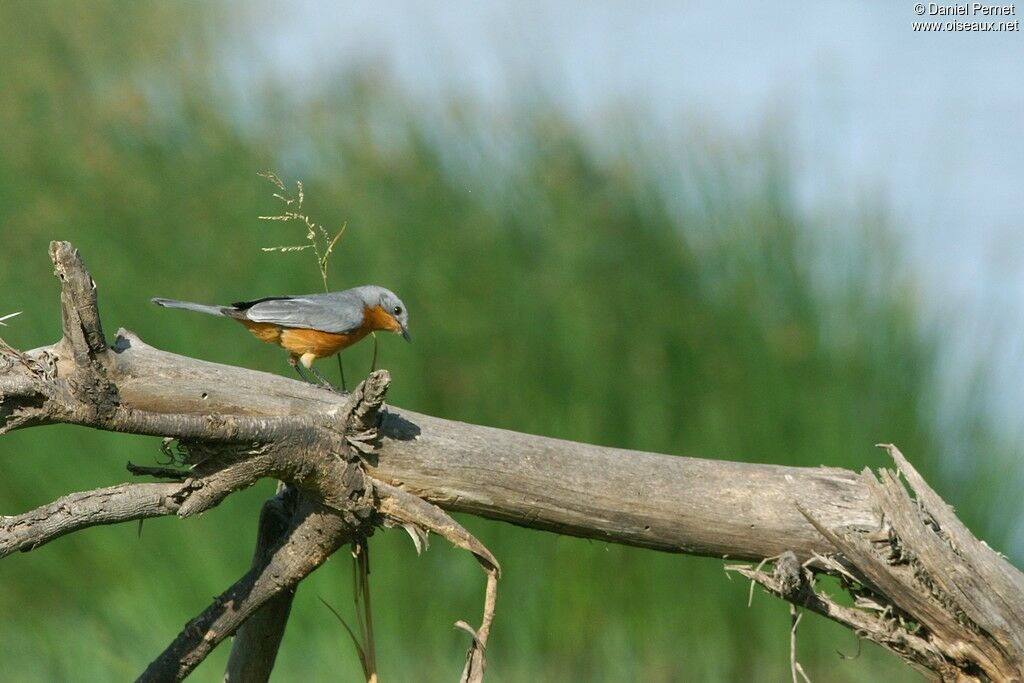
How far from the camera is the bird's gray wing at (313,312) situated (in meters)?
3.64

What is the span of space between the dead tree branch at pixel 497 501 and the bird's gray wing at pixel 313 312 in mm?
1147

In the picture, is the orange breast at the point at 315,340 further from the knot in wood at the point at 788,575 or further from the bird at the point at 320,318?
the knot in wood at the point at 788,575

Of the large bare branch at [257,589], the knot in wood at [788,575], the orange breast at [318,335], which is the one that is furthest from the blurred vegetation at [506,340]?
the knot in wood at [788,575]

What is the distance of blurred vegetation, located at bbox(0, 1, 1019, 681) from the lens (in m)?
6.47

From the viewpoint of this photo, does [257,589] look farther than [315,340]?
No

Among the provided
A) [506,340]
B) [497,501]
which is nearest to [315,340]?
[497,501]

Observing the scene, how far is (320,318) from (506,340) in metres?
3.38

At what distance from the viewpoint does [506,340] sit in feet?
23.1

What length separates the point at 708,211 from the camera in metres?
7.32

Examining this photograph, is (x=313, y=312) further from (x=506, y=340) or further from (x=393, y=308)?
(x=506, y=340)

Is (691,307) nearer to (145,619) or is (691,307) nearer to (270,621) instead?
(145,619)

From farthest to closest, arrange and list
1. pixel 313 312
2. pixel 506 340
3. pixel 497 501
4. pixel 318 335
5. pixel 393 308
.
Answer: pixel 506 340, pixel 393 308, pixel 318 335, pixel 313 312, pixel 497 501

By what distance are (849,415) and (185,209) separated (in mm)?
4616

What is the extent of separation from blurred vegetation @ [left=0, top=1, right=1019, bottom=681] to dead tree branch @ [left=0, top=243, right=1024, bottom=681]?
3827mm
